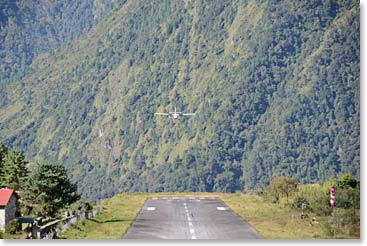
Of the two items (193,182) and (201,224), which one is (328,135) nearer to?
(193,182)

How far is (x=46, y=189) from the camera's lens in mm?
57156

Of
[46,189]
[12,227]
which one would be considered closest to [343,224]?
[12,227]

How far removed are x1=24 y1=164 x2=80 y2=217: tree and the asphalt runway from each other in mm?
5650

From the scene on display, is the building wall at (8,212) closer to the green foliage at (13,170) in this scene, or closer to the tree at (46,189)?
the tree at (46,189)

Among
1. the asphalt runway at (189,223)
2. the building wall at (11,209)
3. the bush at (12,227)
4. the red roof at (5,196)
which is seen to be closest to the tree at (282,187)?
the asphalt runway at (189,223)

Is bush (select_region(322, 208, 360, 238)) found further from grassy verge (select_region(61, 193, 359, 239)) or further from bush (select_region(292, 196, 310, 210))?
bush (select_region(292, 196, 310, 210))

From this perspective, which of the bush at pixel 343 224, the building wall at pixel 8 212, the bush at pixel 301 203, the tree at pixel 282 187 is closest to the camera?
the bush at pixel 343 224

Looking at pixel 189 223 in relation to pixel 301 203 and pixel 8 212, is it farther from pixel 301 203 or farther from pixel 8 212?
pixel 301 203

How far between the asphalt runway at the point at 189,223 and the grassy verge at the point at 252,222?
0.69 metres

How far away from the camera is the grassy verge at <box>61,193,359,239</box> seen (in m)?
41.7

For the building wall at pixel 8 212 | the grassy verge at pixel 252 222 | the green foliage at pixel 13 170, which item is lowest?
the grassy verge at pixel 252 222

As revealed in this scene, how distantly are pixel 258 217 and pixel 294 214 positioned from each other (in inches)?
96.0

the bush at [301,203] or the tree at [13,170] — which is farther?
the tree at [13,170]

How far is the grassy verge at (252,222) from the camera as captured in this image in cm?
4172
